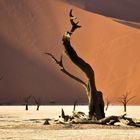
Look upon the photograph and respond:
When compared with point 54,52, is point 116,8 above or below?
above

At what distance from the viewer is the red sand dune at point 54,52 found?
232ft

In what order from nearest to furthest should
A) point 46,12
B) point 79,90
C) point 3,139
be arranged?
point 3,139, point 79,90, point 46,12

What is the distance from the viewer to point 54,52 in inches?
2970

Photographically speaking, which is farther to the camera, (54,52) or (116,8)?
(116,8)

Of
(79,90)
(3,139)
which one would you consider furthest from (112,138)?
(79,90)

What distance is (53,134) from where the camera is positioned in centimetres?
1614

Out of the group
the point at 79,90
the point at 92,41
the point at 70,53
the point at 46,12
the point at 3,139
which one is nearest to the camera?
the point at 3,139

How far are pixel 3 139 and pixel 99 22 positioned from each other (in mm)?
67766

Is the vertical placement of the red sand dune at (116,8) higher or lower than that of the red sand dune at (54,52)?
higher

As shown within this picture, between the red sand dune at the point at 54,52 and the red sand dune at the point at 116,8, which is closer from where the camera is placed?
the red sand dune at the point at 54,52

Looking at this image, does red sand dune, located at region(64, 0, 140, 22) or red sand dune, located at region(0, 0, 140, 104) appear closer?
red sand dune, located at region(0, 0, 140, 104)

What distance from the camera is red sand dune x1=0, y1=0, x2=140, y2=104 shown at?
7056 cm

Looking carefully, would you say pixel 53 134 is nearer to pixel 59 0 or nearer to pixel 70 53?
pixel 70 53

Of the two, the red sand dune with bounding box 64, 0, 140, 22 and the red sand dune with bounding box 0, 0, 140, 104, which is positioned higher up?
the red sand dune with bounding box 64, 0, 140, 22
